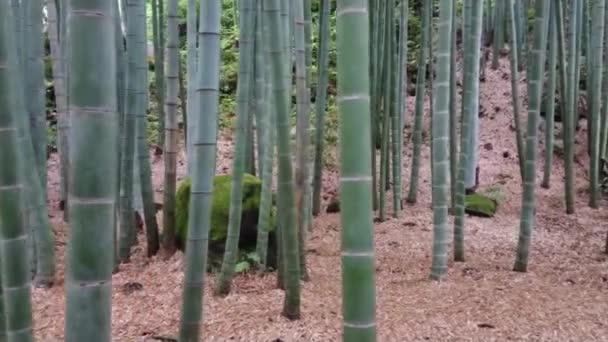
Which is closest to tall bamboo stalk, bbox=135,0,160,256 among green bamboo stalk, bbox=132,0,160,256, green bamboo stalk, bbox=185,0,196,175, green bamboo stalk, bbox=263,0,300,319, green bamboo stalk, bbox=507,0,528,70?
green bamboo stalk, bbox=132,0,160,256

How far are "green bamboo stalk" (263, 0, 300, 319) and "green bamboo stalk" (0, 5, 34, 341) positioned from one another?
57.8 inches

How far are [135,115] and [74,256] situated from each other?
3556 millimetres

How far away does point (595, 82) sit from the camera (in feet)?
22.3

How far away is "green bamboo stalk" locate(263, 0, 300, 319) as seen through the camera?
10.2 ft

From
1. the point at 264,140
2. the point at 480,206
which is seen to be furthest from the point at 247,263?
the point at 480,206

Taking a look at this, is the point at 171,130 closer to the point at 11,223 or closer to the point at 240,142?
the point at 240,142

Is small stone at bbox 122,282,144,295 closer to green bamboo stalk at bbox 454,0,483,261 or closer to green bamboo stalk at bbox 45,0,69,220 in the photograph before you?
green bamboo stalk at bbox 45,0,69,220

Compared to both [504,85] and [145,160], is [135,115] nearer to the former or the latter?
[145,160]

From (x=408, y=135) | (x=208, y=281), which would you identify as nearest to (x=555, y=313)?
(x=208, y=281)

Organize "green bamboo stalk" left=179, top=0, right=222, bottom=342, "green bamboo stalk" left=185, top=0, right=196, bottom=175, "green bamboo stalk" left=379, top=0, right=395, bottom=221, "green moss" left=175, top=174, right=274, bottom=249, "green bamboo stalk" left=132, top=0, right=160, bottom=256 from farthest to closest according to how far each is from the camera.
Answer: "green bamboo stalk" left=379, top=0, right=395, bottom=221, "green bamboo stalk" left=185, top=0, right=196, bottom=175, "green bamboo stalk" left=132, top=0, right=160, bottom=256, "green moss" left=175, top=174, right=274, bottom=249, "green bamboo stalk" left=179, top=0, right=222, bottom=342

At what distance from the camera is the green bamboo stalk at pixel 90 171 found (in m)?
1.27

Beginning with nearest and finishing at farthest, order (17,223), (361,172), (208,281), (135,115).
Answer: (361,172) < (17,223) < (208,281) < (135,115)

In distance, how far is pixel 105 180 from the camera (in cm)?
129

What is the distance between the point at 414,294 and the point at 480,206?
355cm
